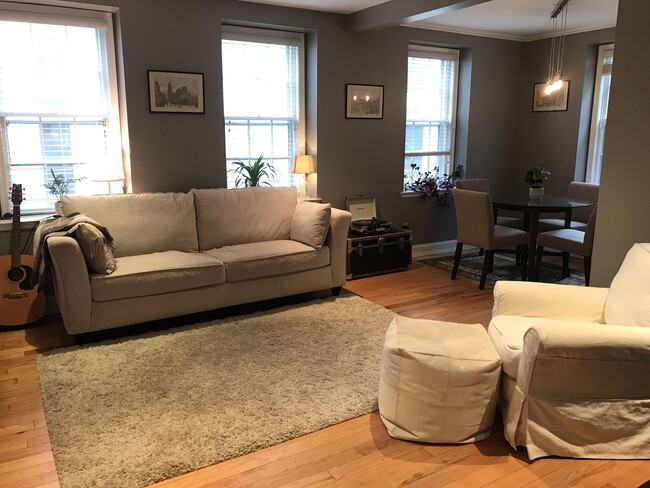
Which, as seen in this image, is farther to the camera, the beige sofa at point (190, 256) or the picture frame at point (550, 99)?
the picture frame at point (550, 99)

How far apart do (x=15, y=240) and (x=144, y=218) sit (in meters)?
0.86

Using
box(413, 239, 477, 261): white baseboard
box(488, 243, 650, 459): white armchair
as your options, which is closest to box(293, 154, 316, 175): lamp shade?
box(413, 239, 477, 261): white baseboard

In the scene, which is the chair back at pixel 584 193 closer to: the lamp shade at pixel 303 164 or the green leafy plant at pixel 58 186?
the lamp shade at pixel 303 164

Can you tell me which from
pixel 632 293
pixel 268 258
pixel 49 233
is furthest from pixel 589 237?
pixel 49 233

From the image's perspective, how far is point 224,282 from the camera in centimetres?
376

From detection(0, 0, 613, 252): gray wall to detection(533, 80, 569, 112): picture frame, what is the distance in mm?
80

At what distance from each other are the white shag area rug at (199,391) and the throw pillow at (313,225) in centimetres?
69

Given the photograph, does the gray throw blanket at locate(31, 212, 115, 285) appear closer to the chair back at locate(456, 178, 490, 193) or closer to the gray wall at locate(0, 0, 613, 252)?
the gray wall at locate(0, 0, 613, 252)

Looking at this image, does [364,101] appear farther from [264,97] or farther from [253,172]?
[253,172]

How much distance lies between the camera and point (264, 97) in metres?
4.88

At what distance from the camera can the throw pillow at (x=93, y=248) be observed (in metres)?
3.21

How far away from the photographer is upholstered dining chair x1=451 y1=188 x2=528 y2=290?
4.52 m

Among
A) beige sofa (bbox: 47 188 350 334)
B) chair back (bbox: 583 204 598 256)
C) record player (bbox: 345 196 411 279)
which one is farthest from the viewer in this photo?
record player (bbox: 345 196 411 279)

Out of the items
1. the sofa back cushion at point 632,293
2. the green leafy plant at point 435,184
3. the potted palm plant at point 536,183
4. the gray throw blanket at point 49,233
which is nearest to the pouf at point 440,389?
the sofa back cushion at point 632,293
